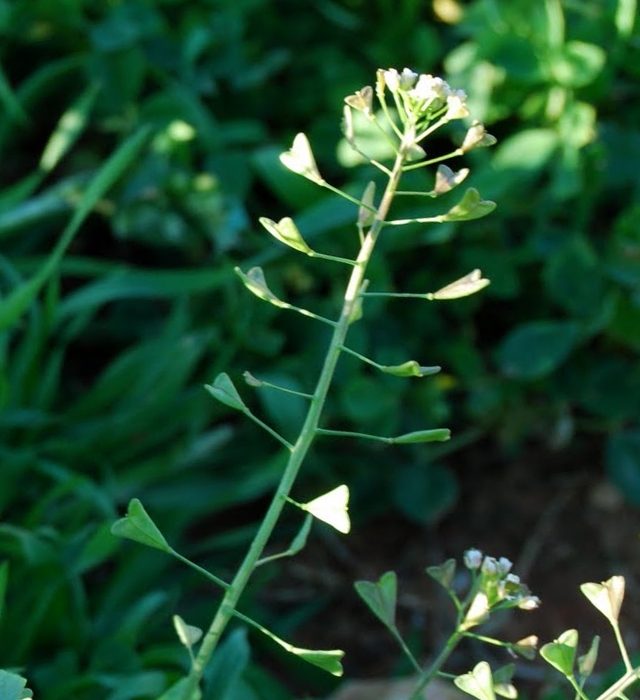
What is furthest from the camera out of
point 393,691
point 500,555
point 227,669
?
point 500,555

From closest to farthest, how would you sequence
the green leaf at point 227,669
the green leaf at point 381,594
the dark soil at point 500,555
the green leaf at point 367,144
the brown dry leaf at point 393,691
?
the green leaf at point 381,594
the green leaf at point 227,669
the brown dry leaf at point 393,691
the green leaf at point 367,144
the dark soil at point 500,555

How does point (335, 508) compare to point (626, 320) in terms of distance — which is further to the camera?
point (626, 320)

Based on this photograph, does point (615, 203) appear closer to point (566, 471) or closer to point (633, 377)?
point (633, 377)

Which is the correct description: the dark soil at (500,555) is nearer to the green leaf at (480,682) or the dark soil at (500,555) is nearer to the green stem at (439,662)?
the green stem at (439,662)

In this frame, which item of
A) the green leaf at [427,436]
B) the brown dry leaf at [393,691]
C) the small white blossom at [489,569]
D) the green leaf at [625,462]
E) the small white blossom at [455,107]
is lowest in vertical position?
the green leaf at [625,462]

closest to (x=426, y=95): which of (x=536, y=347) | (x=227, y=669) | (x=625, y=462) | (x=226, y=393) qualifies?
(x=226, y=393)

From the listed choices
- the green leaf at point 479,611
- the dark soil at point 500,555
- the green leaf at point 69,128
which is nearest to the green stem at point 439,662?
the green leaf at point 479,611

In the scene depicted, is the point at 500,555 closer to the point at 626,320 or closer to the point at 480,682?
the point at 626,320

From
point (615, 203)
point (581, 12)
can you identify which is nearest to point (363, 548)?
point (615, 203)
